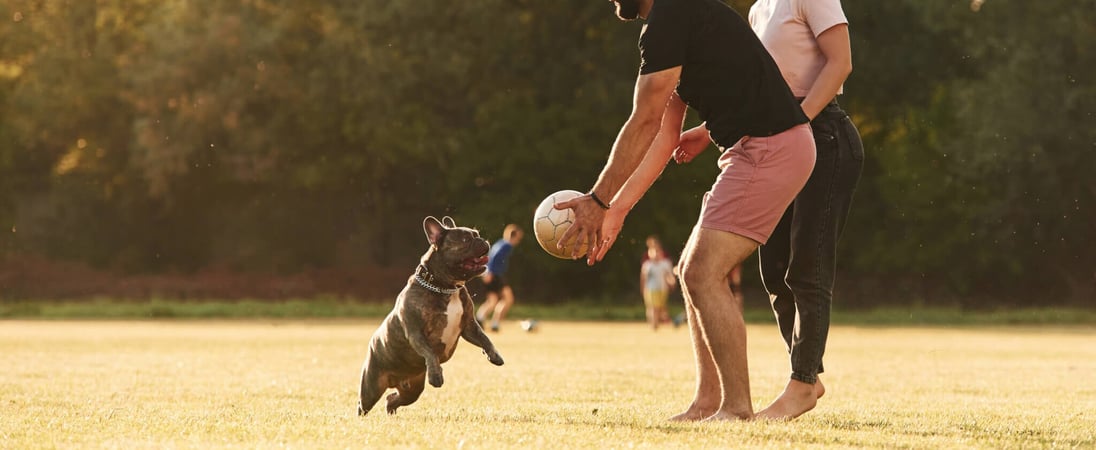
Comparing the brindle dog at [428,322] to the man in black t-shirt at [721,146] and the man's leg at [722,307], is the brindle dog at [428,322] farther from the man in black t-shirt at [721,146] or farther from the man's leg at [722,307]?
the man's leg at [722,307]

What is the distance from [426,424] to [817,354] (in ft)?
6.54

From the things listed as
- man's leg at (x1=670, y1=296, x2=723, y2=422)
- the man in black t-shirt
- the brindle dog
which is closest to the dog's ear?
the brindle dog

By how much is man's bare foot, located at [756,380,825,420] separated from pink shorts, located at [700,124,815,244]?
892 millimetres

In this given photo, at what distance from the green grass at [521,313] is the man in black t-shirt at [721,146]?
26901 mm

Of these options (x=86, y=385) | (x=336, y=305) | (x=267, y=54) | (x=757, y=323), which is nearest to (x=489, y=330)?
(x=757, y=323)

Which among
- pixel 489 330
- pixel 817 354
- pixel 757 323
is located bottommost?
pixel 757 323

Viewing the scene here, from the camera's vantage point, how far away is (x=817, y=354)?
290 inches

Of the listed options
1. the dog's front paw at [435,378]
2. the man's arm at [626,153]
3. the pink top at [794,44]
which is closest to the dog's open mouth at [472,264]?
the dog's front paw at [435,378]

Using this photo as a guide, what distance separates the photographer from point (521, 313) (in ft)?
120

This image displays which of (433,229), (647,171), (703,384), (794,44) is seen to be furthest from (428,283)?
(794,44)

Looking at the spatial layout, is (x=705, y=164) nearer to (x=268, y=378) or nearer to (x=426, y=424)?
(x=268, y=378)

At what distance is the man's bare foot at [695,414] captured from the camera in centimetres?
719

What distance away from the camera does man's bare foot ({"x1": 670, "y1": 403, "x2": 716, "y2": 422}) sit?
7188 mm

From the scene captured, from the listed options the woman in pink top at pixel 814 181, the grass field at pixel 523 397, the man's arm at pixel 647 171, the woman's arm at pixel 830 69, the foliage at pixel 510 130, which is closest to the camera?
the grass field at pixel 523 397
